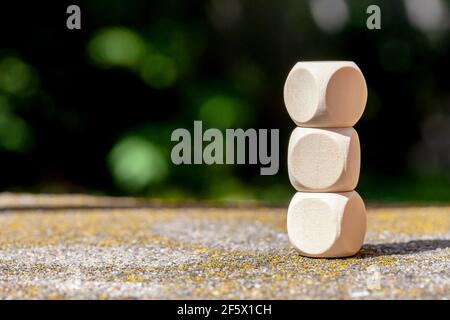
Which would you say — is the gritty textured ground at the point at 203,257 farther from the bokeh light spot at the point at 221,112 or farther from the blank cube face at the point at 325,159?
the bokeh light spot at the point at 221,112

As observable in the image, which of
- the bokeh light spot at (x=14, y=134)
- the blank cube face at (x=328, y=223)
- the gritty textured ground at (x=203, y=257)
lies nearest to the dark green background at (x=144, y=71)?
the bokeh light spot at (x=14, y=134)

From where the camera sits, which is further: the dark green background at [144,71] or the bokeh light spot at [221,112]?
the dark green background at [144,71]

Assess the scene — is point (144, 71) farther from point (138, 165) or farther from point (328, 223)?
point (328, 223)

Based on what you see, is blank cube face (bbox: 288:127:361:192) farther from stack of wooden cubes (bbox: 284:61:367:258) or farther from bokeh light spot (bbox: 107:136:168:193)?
bokeh light spot (bbox: 107:136:168:193)

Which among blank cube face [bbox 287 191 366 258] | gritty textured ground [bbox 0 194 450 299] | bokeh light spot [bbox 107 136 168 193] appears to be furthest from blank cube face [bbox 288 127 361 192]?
bokeh light spot [bbox 107 136 168 193]

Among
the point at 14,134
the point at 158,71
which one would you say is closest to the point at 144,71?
the point at 158,71

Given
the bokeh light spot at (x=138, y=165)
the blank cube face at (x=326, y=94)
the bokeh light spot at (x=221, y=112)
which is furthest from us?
the bokeh light spot at (x=221, y=112)
